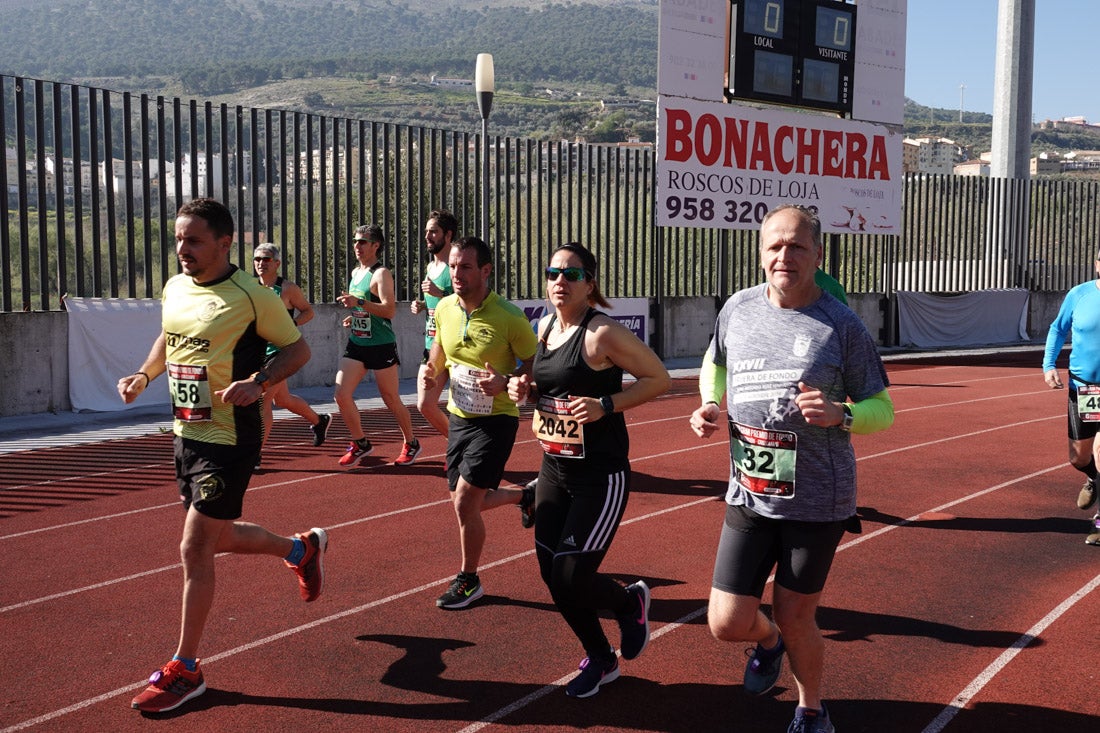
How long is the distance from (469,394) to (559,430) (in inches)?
45.4

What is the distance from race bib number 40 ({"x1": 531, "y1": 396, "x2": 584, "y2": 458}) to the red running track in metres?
1.06

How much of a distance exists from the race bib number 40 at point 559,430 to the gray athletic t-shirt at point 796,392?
0.98 meters

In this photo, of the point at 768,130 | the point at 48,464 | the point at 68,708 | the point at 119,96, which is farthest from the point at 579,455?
the point at 768,130

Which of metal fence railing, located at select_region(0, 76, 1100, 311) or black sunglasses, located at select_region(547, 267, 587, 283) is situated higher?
metal fence railing, located at select_region(0, 76, 1100, 311)

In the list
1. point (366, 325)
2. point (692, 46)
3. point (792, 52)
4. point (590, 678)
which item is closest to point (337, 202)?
point (692, 46)

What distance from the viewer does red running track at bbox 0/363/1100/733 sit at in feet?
15.6

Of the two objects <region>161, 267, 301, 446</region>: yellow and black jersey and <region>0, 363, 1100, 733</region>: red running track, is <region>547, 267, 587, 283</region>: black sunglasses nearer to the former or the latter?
<region>161, 267, 301, 446</region>: yellow and black jersey

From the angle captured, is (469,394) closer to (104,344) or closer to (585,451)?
(585,451)

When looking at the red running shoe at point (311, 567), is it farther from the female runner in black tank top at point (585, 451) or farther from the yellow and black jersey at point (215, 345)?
the female runner in black tank top at point (585, 451)

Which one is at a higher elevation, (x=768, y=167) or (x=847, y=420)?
(x=768, y=167)

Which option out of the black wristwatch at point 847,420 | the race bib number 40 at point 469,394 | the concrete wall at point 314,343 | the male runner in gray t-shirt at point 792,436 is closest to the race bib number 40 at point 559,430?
the male runner in gray t-shirt at point 792,436

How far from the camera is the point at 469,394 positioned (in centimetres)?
600

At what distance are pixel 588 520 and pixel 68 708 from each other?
2345 millimetres

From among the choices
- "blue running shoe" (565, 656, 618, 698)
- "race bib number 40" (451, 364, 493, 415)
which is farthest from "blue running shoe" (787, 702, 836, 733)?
"race bib number 40" (451, 364, 493, 415)
